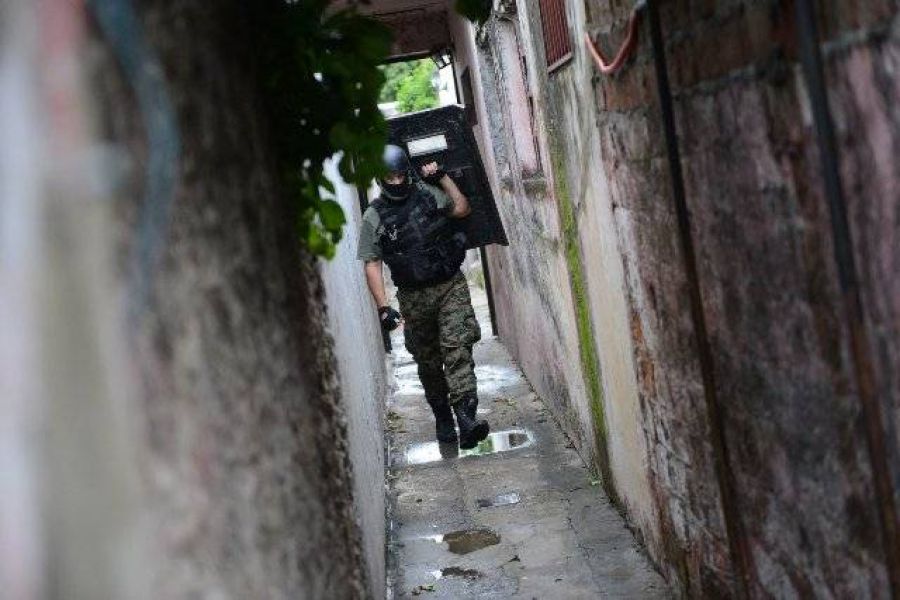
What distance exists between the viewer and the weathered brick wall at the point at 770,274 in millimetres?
2340

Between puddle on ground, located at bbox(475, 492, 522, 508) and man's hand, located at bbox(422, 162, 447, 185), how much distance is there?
79.9 inches

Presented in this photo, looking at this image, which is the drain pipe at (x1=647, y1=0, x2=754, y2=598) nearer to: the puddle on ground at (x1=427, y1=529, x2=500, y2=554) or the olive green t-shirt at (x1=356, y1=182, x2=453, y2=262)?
the puddle on ground at (x1=427, y1=529, x2=500, y2=554)

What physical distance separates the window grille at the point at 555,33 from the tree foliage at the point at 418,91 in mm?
13183

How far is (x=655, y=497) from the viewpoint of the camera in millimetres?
4754

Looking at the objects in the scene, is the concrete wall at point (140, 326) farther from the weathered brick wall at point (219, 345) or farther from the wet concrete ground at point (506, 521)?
the wet concrete ground at point (506, 521)

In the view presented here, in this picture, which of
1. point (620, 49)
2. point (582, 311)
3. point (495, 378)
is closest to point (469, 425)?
point (582, 311)

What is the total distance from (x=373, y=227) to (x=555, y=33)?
2036mm

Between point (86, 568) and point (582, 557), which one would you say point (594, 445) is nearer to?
point (582, 557)

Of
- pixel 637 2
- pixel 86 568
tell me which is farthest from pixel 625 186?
pixel 86 568

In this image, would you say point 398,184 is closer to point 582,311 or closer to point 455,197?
point 455,197

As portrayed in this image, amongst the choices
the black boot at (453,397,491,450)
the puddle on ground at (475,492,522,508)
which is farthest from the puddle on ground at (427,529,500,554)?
the black boot at (453,397,491,450)

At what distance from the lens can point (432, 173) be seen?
7.36 meters

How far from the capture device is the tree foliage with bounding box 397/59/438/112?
19.3 metres

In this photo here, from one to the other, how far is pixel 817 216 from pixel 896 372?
432 millimetres
